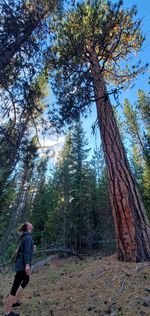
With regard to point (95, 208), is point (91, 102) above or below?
below

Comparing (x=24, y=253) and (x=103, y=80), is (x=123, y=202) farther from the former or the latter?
(x=103, y=80)

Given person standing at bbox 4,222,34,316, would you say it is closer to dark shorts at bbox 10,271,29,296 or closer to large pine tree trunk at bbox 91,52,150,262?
dark shorts at bbox 10,271,29,296

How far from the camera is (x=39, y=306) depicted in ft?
12.8

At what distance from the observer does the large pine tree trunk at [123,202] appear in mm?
4348

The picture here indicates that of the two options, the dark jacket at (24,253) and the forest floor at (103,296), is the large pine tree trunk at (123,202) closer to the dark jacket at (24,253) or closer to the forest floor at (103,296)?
the forest floor at (103,296)

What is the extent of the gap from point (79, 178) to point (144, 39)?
13396 millimetres

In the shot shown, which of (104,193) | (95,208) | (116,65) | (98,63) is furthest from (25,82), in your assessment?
(95,208)

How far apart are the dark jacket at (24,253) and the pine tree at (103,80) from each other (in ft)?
5.94

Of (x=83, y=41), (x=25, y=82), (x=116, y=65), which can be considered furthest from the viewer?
(x=116, y=65)

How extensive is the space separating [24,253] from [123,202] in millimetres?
2220

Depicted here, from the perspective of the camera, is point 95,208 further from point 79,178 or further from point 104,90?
point 104,90

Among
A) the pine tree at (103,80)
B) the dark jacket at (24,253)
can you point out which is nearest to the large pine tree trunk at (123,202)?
the pine tree at (103,80)

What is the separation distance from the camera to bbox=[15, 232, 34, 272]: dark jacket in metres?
3.89

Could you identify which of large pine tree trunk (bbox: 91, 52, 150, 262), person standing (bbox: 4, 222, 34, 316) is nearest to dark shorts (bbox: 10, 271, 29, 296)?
person standing (bbox: 4, 222, 34, 316)
